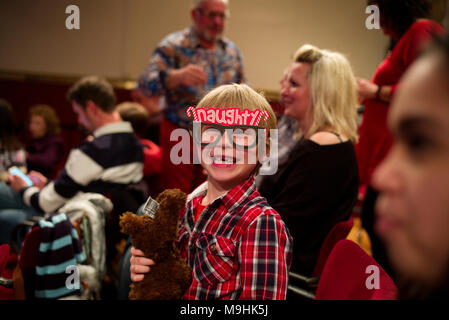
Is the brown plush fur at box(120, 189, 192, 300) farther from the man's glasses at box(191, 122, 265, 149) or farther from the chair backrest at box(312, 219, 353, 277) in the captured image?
the chair backrest at box(312, 219, 353, 277)

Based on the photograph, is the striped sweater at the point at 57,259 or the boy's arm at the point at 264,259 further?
the striped sweater at the point at 57,259

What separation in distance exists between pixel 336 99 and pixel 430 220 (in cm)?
126

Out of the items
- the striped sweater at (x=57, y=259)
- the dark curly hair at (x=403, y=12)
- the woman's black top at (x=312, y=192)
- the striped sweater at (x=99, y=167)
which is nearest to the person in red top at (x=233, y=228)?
the woman's black top at (x=312, y=192)

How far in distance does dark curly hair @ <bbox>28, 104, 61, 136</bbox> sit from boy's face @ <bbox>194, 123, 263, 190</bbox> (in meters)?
2.97

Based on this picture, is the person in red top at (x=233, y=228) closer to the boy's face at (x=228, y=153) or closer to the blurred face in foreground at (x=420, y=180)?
the boy's face at (x=228, y=153)

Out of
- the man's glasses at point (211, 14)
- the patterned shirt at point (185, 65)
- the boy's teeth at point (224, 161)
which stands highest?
the man's glasses at point (211, 14)

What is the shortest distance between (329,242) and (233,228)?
415 millimetres

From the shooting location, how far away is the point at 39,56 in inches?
130

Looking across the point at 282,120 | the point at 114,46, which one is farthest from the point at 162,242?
the point at 114,46

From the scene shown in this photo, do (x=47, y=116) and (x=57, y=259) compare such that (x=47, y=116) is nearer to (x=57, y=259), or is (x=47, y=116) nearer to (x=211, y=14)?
(x=211, y=14)

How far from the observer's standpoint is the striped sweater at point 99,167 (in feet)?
6.36

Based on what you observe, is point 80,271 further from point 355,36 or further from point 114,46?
point 114,46

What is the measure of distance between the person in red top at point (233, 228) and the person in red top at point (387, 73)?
0.38m

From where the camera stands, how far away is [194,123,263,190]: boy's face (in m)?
0.87
